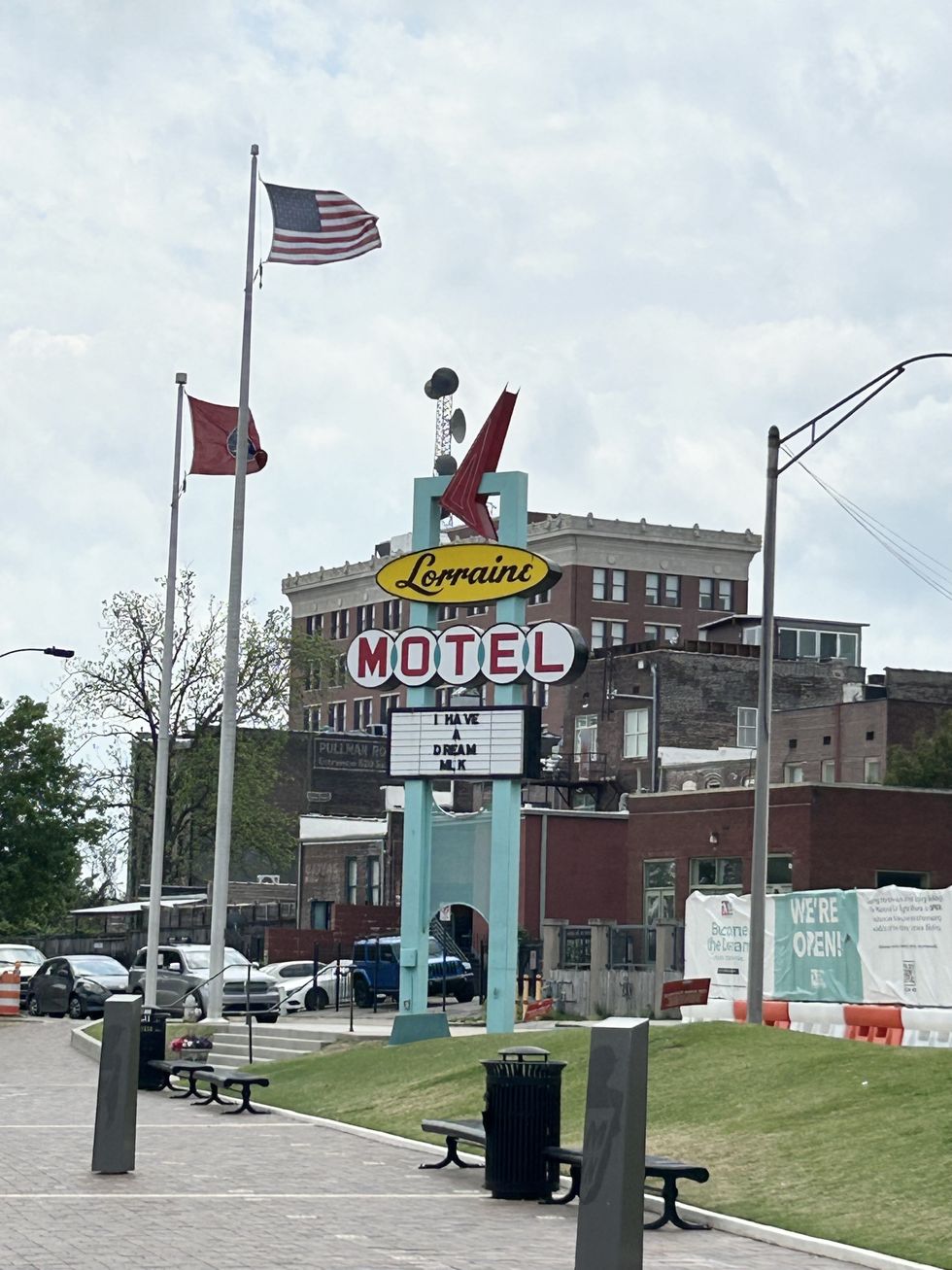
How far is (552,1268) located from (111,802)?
233ft

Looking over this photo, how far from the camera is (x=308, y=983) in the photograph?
4759 cm

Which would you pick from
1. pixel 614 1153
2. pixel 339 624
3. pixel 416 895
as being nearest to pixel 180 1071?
pixel 416 895

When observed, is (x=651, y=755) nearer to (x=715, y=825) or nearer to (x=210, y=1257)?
(x=715, y=825)

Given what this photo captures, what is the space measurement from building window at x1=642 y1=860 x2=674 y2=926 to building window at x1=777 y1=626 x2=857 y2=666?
5128cm

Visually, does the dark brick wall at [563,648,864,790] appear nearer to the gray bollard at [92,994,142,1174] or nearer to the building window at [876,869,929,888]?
the building window at [876,869,929,888]

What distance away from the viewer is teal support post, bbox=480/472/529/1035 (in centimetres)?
3078

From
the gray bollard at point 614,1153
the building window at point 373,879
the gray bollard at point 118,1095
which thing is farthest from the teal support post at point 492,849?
the building window at point 373,879

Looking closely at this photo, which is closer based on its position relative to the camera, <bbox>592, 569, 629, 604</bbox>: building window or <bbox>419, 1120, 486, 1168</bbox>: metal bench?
<bbox>419, 1120, 486, 1168</bbox>: metal bench

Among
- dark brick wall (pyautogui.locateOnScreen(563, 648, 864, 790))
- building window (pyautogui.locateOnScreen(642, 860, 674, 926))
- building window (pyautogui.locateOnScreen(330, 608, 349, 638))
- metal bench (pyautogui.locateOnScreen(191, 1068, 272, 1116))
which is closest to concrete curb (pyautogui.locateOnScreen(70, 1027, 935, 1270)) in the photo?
metal bench (pyautogui.locateOnScreen(191, 1068, 272, 1116))

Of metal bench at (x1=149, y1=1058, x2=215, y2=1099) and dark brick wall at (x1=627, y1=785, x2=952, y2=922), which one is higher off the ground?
dark brick wall at (x1=627, y1=785, x2=952, y2=922)

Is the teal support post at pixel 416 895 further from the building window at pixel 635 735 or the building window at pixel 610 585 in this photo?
the building window at pixel 610 585

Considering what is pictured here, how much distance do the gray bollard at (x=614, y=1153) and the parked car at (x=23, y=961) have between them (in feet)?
146

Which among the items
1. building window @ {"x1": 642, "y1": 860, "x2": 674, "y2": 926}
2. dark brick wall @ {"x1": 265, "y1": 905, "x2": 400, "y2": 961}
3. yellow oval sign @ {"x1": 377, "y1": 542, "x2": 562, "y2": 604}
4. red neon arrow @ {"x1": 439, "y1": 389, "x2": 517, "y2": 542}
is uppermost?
red neon arrow @ {"x1": 439, "y1": 389, "x2": 517, "y2": 542}

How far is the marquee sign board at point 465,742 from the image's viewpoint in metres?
31.6
